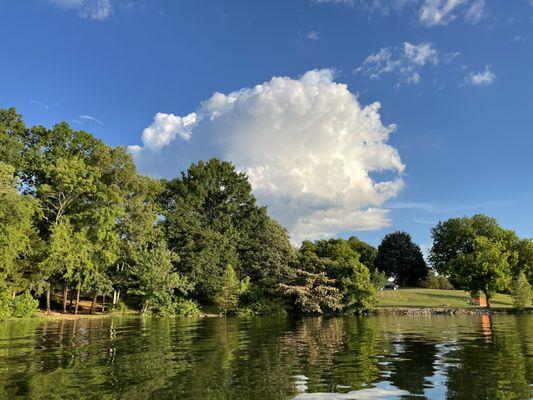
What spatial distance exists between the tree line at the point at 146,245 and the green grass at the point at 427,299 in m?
3.85

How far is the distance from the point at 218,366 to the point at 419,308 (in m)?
48.5

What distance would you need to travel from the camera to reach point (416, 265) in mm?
106250

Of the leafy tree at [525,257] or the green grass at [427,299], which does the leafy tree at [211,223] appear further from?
the leafy tree at [525,257]

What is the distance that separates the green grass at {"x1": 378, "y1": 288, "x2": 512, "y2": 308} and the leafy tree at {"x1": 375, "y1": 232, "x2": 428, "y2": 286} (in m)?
28.9

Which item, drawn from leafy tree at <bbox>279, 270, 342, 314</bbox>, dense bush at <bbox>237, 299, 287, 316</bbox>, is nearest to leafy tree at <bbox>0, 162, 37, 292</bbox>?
dense bush at <bbox>237, 299, 287, 316</bbox>

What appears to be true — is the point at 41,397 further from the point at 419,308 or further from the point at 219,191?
the point at 219,191

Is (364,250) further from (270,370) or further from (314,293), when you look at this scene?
(270,370)

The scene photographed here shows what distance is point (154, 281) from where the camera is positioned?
5778 cm

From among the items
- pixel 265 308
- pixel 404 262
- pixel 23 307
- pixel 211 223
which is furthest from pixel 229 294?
pixel 404 262

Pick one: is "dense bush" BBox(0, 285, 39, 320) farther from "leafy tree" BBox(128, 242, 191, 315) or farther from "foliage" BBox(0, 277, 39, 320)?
"leafy tree" BBox(128, 242, 191, 315)

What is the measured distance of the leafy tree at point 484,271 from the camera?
203 feet

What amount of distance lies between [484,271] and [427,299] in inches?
393

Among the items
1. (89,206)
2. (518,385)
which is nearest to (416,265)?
(89,206)

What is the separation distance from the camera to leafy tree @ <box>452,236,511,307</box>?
6175 cm
